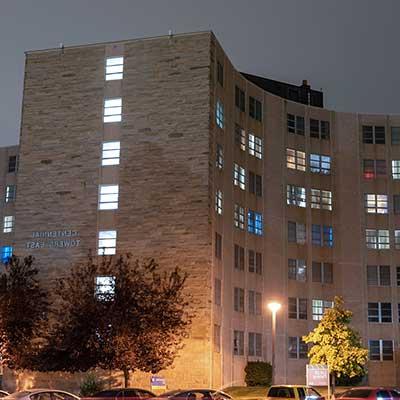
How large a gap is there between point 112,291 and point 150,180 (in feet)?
26.4

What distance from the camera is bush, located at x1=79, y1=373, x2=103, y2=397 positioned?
45500mm

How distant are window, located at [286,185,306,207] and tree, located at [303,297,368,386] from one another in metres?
12.4

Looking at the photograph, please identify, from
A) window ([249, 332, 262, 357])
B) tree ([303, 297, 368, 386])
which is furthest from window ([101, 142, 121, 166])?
tree ([303, 297, 368, 386])

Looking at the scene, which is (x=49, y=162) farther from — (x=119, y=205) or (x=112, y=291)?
(x=112, y=291)

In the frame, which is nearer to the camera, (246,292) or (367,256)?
(246,292)

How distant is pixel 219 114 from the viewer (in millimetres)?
52562

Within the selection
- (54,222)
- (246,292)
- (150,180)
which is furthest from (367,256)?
(54,222)

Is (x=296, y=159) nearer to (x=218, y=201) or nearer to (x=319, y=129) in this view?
(x=319, y=129)

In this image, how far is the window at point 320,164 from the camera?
61688mm

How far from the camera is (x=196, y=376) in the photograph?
4622 centimetres

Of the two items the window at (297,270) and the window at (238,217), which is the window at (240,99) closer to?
the window at (238,217)

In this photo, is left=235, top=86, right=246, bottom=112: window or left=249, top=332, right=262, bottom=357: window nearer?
left=249, top=332, right=262, bottom=357: window

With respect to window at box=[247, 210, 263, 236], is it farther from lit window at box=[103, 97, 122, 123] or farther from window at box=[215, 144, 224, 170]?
lit window at box=[103, 97, 122, 123]

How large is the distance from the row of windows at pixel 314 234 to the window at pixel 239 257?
19.9 ft
